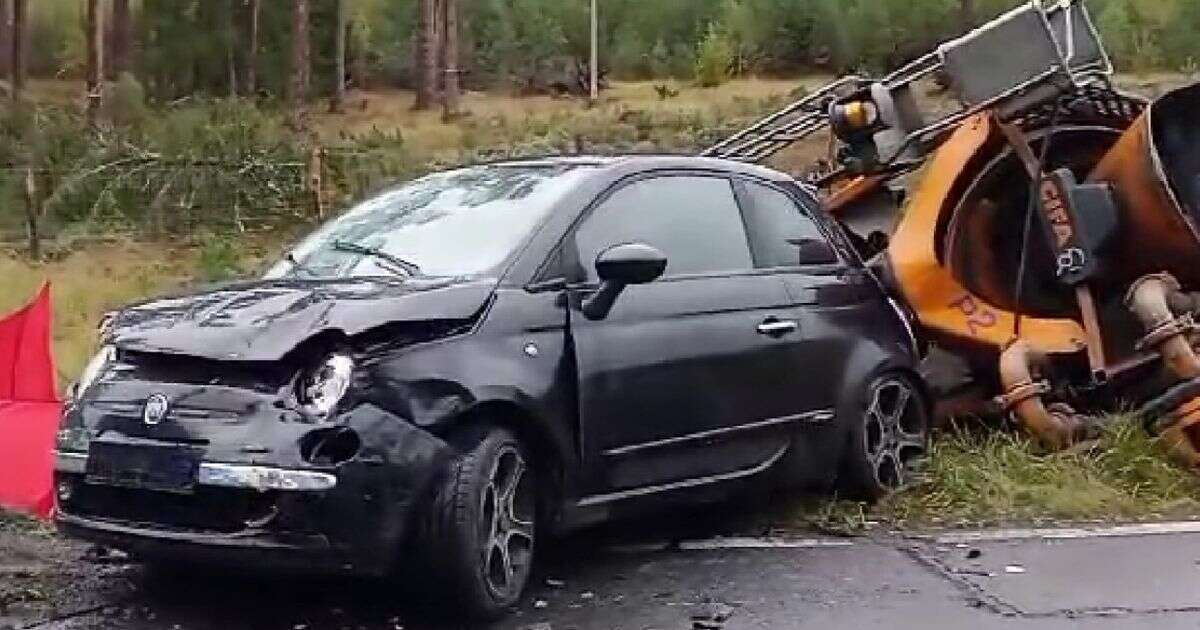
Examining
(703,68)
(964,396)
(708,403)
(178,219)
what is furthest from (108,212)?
(703,68)

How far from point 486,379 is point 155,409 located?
1.07 meters

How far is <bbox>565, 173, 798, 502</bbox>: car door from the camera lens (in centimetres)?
630

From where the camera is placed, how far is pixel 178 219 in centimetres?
2197

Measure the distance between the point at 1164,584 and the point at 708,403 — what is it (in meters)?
1.87

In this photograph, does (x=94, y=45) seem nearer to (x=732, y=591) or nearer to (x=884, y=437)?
(x=884, y=437)

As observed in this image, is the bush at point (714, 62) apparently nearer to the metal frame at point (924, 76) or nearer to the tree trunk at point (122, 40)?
the tree trunk at point (122, 40)

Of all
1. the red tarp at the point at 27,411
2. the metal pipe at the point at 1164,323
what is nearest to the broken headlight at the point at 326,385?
the red tarp at the point at 27,411

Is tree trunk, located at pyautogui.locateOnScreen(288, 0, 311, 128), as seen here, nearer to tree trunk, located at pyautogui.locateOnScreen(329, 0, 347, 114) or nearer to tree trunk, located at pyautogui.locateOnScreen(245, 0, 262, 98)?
tree trunk, located at pyautogui.locateOnScreen(245, 0, 262, 98)

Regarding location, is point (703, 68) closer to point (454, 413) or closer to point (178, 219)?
point (178, 219)

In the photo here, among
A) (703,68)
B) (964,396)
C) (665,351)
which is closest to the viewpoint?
(665,351)

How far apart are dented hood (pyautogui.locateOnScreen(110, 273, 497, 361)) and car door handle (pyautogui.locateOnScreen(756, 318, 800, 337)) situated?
4.69ft

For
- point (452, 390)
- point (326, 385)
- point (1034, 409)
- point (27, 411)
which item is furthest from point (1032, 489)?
point (27, 411)

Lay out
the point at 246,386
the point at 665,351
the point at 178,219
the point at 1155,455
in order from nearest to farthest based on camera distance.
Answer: the point at 246,386
the point at 665,351
the point at 1155,455
the point at 178,219

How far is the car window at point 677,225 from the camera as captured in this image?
21.7 feet
